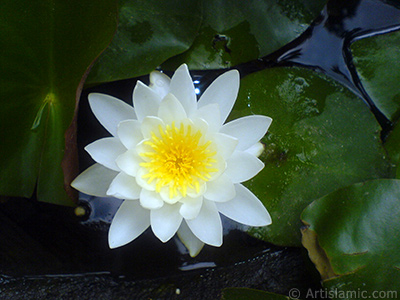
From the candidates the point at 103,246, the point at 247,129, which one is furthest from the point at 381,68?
the point at 103,246

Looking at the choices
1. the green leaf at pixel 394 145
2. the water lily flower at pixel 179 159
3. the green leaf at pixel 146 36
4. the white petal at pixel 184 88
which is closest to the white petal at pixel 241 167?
the water lily flower at pixel 179 159

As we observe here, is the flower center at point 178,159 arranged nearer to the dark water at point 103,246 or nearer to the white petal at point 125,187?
the white petal at point 125,187

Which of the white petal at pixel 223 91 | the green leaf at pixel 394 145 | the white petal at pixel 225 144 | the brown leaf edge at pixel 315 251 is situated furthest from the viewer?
the green leaf at pixel 394 145

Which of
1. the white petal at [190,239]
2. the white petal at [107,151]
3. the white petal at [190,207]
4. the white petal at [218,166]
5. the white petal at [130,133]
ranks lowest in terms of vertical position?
the white petal at [190,239]

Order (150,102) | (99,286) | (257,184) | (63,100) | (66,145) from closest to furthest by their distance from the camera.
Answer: (150,102), (66,145), (63,100), (257,184), (99,286)

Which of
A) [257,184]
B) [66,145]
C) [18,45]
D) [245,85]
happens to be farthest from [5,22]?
[257,184]

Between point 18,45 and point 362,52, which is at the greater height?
point 18,45

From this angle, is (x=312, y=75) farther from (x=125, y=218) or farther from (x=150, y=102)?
(x=125, y=218)
